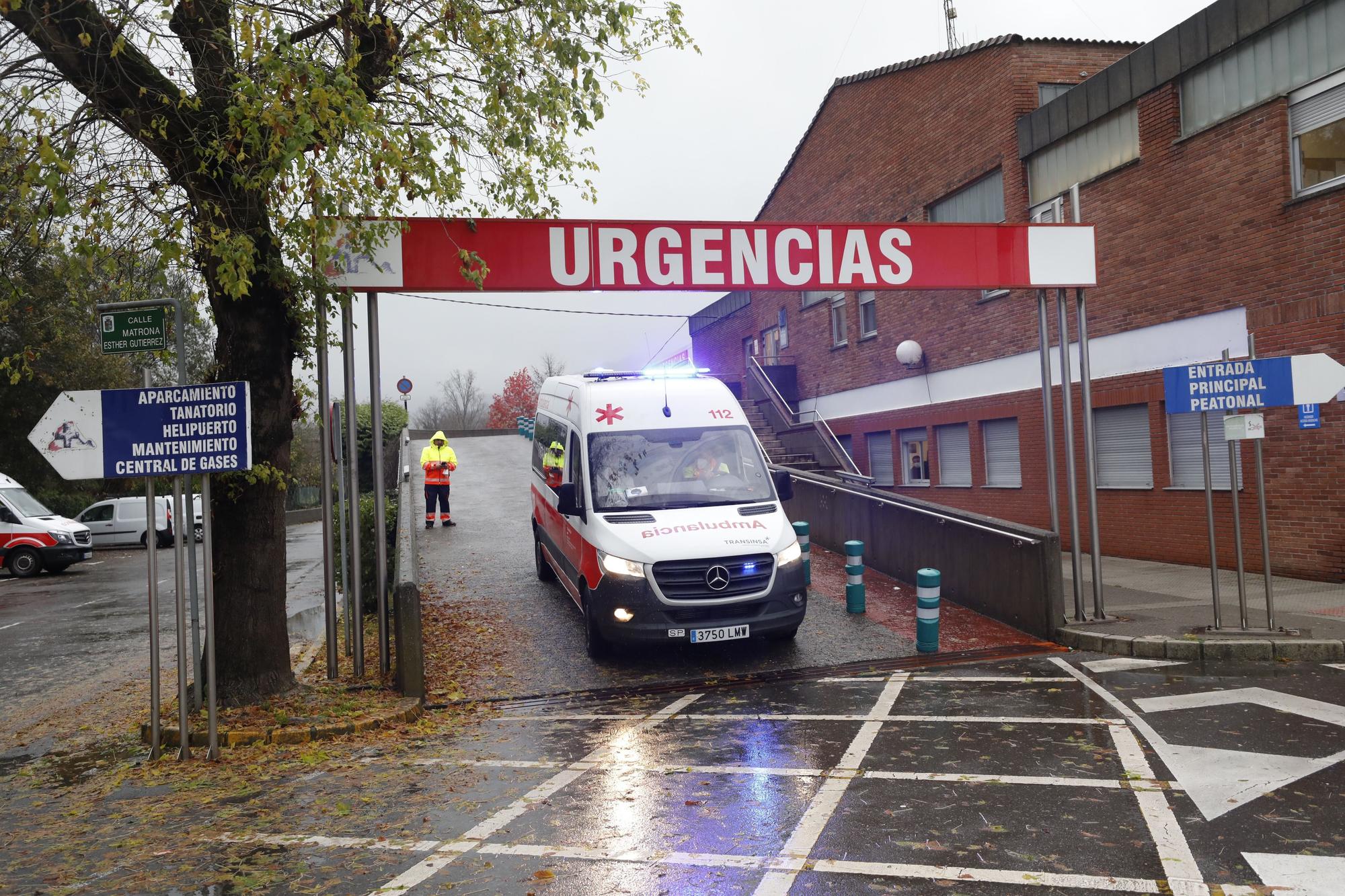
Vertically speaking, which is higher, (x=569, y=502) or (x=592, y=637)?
(x=569, y=502)

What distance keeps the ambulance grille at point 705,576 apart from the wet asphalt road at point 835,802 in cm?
120

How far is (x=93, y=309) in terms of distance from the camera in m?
8.46

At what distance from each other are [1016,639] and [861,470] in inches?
596

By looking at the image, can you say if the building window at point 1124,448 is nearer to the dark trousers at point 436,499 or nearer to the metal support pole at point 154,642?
the dark trousers at point 436,499

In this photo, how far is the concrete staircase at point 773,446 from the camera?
86.2 feet

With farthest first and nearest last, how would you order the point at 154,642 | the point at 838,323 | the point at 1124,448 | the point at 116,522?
the point at 116,522 → the point at 838,323 → the point at 1124,448 → the point at 154,642

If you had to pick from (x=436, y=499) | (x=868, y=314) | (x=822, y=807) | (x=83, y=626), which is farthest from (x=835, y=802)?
(x=868, y=314)

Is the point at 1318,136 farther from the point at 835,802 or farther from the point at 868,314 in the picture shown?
the point at 868,314

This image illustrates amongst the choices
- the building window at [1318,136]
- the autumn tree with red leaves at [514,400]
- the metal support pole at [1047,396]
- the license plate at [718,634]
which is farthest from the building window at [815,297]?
the autumn tree with red leaves at [514,400]

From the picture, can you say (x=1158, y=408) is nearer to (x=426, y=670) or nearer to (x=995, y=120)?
(x=995, y=120)

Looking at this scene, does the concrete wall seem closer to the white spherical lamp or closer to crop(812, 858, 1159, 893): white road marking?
the white spherical lamp

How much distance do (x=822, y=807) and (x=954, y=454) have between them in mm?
17181

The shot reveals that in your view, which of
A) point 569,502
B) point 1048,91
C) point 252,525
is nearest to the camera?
point 252,525

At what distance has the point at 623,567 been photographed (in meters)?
9.41
